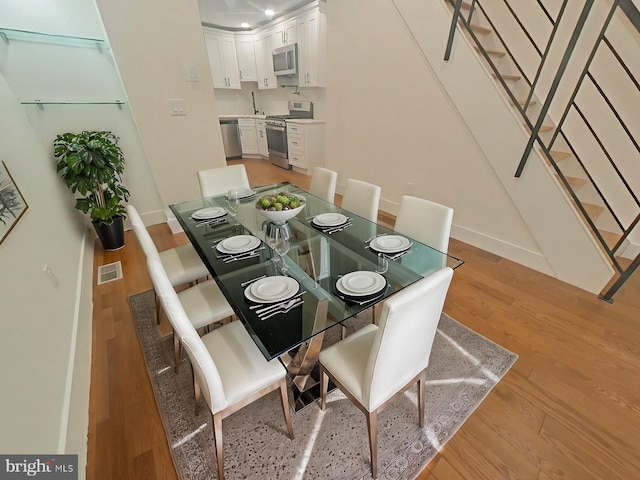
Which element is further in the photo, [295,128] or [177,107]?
[295,128]

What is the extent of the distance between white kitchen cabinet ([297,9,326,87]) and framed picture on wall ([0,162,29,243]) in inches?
173

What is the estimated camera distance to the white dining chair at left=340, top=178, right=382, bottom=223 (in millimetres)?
1984

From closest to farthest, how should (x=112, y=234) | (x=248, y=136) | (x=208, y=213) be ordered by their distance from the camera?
1. (x=208, y=213)
2. (x=112, y=234)
3. (x=248, y=136)

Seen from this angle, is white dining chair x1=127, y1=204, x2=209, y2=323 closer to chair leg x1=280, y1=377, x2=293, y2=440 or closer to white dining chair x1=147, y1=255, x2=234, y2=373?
white dining chair x1=147, y1=255, x2=234, y2=373

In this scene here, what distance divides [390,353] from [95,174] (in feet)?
9.56

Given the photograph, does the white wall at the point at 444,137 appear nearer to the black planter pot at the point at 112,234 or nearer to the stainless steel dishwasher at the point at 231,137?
the black planter pot at the point at 112,234

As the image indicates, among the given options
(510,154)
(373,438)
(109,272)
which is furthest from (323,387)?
(510,154)

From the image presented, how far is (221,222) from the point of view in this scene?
6.09ft

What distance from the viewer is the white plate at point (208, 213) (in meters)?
1.86

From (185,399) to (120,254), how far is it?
2.00 metres

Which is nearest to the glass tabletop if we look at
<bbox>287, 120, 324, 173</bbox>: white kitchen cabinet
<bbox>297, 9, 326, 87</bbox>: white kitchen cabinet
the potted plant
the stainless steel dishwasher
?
the potted plant

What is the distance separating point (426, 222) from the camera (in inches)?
64.9

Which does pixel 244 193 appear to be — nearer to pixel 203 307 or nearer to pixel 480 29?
pixel 203 307
